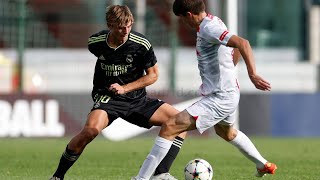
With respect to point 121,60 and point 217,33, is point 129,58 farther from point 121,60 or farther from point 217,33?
point 217,33

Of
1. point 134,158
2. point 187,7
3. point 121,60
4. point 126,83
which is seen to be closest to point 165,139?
point 126,83

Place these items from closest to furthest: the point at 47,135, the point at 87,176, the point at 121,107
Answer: the point at 121,107, the point at 87,176, the point at 47,135

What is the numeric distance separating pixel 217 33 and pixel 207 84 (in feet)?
2.29

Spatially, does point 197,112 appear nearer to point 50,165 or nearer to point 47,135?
point 50,165

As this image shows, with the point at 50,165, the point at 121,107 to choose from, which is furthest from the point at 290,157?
the point at 121,107

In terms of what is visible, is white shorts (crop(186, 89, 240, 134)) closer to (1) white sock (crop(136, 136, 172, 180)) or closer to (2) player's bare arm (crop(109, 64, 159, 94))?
(1) white sock (crop(136, 136, 172, 180))

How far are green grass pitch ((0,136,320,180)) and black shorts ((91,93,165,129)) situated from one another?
941 millimetres

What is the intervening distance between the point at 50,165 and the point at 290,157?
4.12 meters

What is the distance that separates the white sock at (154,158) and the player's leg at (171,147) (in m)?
0.77

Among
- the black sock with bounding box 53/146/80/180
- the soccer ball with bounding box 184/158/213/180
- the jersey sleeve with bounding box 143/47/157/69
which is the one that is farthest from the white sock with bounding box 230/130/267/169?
the black sock with bounding box 53/146/80/180

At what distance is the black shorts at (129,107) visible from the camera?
10.3 m

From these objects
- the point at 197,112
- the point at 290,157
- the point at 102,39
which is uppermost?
the point at 102,39

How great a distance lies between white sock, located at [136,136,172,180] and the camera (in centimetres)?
955

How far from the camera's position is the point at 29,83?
21797 mm
